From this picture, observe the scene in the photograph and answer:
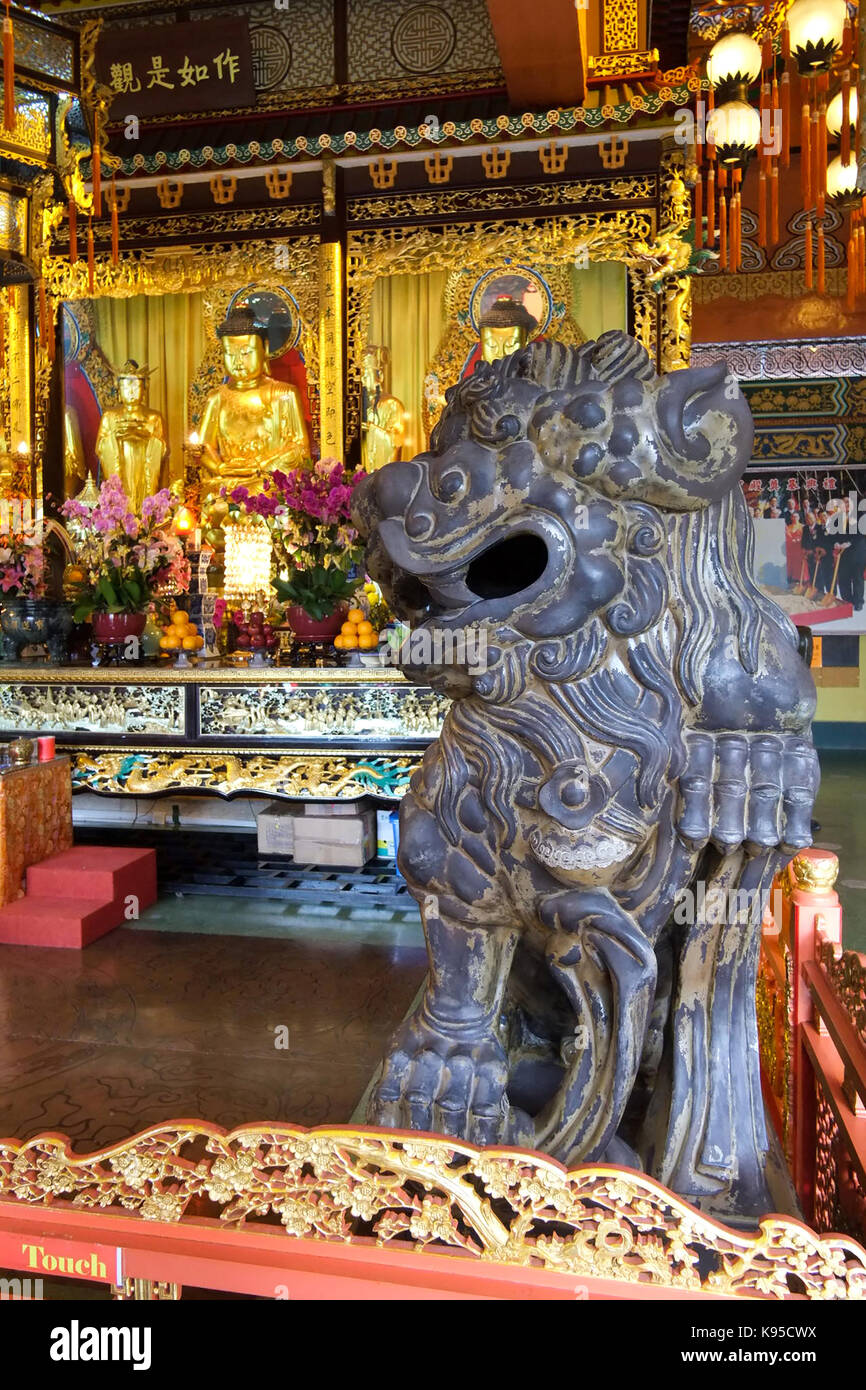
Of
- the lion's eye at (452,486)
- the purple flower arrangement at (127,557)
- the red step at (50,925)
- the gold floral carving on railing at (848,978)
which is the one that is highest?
the purple flower arrangement at (127,557)

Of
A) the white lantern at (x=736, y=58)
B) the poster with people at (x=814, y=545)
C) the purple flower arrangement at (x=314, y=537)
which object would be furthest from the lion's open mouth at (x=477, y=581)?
the poster with people at (x=814, y=545)

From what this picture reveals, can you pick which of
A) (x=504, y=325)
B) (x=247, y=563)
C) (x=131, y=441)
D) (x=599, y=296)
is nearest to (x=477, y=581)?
(x=247, y=563)

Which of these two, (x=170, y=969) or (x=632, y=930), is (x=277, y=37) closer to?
(x=170, y=969)

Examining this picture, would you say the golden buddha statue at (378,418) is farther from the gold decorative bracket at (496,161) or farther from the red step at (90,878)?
the red step at (90,878)

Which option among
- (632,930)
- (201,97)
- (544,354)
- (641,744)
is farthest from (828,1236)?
(201,97)

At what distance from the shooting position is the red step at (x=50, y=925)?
2555 mm

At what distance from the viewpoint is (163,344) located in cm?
549

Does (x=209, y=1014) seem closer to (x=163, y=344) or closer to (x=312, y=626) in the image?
(x=312, y=626)

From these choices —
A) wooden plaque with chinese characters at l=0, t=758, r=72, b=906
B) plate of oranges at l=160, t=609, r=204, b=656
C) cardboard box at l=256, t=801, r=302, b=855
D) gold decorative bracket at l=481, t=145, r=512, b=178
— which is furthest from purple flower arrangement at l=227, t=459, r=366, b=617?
gold decorative bracket at l=481, t=145, r=512, b=178

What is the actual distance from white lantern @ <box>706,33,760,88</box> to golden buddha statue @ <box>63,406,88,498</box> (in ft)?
12.4

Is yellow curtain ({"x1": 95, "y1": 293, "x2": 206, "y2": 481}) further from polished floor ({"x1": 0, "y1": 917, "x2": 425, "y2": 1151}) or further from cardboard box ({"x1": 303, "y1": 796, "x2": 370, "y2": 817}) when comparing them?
polished floor ({"x1": 0, "y1": 917, "x2": 425, "y2": 1151})

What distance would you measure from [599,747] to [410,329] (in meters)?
4.93

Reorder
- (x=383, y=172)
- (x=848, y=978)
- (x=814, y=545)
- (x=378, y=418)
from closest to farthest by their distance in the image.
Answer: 1. (x=848, y=978)
2. (x=383, y=172)
3. (x=378, y=418)
4. (x=814, y=545)

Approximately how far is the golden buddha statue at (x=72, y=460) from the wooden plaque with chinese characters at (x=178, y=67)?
173cm
